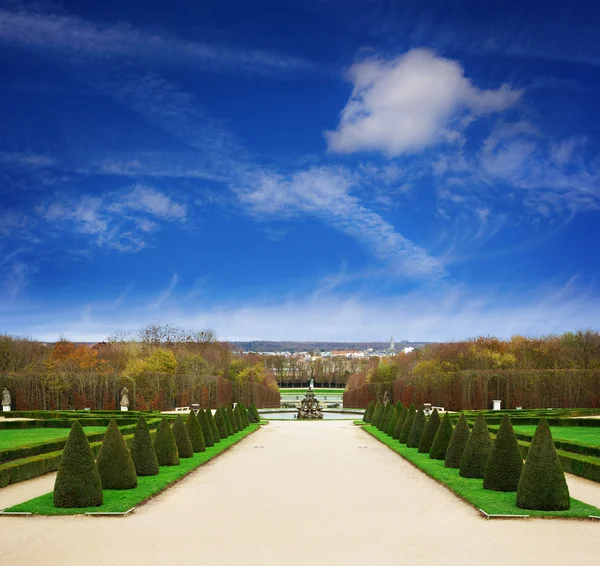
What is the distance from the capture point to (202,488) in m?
15.3

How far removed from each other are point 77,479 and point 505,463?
8845 millimetres

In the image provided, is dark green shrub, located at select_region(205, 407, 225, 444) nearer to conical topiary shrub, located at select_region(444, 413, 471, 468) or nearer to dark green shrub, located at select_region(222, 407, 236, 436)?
dark green shrub, located at select_region(222, 407, 236, 436)

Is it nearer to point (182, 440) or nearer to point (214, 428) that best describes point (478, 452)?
point (182, 440)

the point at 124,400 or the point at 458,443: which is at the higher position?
the point at 124,400

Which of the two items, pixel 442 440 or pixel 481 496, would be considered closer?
A: pixel 481 496

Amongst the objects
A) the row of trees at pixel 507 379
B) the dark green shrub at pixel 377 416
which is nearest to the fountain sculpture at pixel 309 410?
the row of trees at pixel 507 379

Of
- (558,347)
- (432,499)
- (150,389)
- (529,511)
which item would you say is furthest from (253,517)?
(558,347)

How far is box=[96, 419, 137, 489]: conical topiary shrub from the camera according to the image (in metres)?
14.2

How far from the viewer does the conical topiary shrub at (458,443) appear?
17516 mm

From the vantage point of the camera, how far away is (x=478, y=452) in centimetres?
1605

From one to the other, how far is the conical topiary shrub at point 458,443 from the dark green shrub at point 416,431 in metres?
5.45

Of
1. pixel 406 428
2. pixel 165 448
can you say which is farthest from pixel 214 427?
pixel 165 448

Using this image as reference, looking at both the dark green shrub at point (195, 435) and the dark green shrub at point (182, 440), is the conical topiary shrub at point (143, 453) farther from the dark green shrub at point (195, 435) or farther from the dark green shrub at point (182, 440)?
the dark green shrub at point (195, 435)

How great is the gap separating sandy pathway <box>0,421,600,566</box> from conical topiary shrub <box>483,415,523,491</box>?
1.07 meters
